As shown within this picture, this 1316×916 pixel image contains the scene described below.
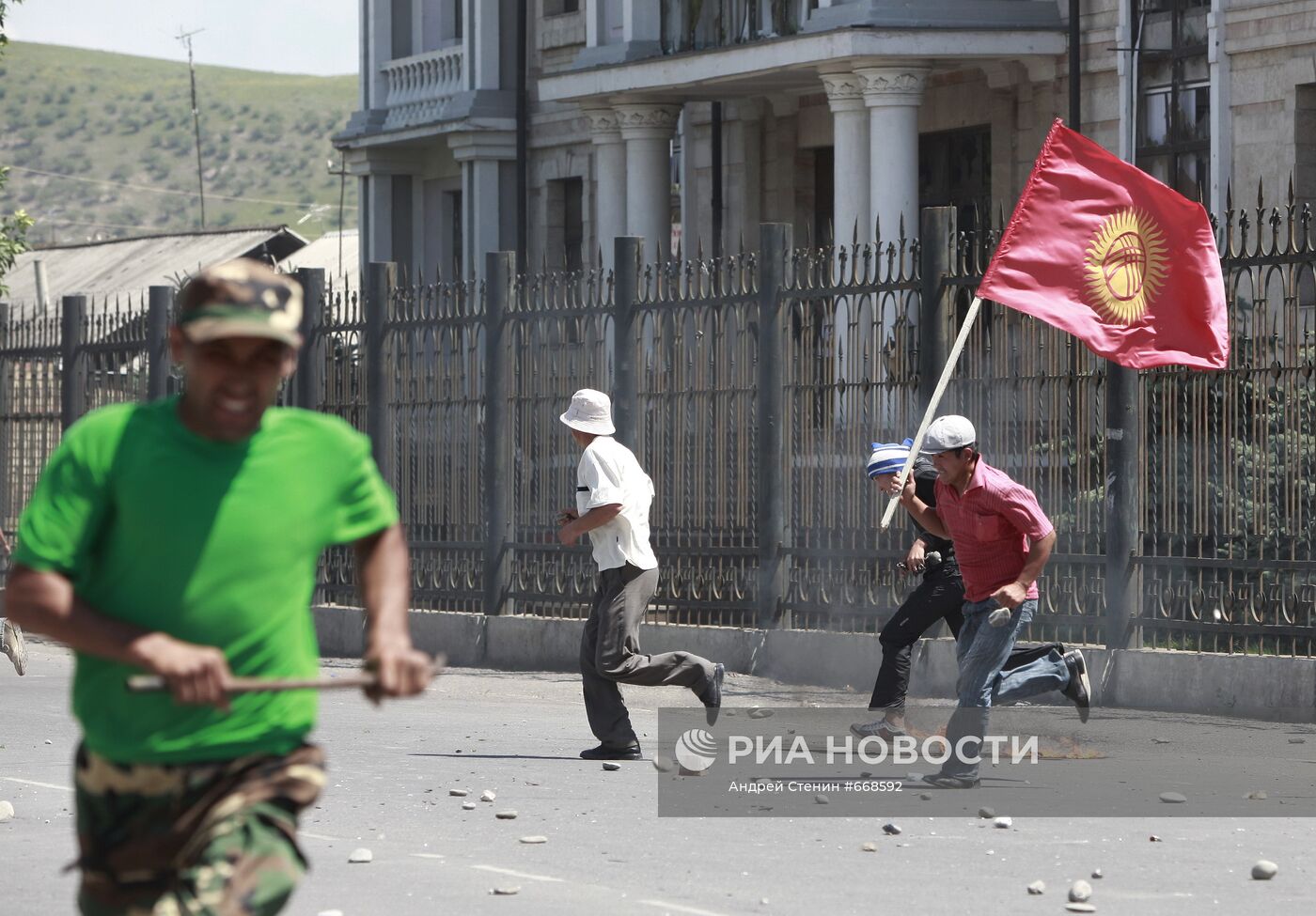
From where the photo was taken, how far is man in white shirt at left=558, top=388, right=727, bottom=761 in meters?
10.7

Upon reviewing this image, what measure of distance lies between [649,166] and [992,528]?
18.6 metres

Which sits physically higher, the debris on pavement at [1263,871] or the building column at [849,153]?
the building column at [849,153]

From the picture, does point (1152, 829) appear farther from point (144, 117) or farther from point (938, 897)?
point (144, 117)

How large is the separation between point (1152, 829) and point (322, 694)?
7.15m

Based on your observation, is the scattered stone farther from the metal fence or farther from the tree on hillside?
the tree on hillside

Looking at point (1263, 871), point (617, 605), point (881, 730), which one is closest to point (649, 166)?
point (617, 605)

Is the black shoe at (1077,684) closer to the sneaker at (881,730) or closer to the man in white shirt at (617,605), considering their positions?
the sneaker at (881,730)

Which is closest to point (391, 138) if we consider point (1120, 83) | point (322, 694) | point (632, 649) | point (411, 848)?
point (1120, 83)

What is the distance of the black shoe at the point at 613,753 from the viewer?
10.8 meters

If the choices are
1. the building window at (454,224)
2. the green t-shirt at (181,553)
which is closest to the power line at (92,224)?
the building window at (454,224)

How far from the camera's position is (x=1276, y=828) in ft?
28.5

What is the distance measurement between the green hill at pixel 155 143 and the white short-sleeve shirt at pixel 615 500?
317ft

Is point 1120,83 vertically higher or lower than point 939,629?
higher

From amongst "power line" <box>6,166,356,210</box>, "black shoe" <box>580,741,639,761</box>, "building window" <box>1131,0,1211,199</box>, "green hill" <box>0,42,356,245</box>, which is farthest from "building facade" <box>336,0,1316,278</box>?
"power line" <box>6,166,356,210</box>
